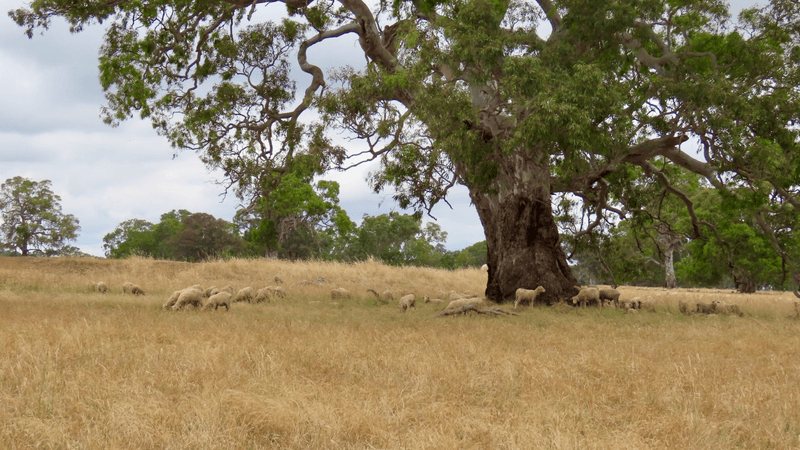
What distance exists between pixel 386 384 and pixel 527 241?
39.1 ft

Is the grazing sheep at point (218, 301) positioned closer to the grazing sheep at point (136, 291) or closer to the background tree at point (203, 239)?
the grazing sheep at point (136, 291)

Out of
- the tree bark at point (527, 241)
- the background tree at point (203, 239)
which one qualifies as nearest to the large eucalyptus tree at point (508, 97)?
the tree bark at point (527, 241)

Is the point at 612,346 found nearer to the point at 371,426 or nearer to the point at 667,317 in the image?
the point at 371,426

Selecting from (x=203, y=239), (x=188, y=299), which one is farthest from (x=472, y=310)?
(x=203, y=239)

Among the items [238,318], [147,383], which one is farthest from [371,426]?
[238,318]

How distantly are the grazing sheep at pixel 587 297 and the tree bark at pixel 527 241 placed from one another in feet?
1.96

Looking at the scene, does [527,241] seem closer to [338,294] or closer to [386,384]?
[338,294]

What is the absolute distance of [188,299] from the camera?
1366 cm

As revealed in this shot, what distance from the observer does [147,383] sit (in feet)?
19.6

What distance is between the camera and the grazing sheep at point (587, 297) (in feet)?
52.6

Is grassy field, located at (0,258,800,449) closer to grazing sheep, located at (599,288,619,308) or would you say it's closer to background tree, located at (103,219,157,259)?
grazing sheep, located at (599,288,619,308)

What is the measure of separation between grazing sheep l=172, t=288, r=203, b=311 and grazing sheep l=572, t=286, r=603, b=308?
35.7 feet

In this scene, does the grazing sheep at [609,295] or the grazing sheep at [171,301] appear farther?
the grazing sheep at [609,295]

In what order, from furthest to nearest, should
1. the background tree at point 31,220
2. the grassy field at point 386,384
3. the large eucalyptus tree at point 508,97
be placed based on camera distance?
the background tree at point 31,220 → the large eucalyptus tree at point 508,97 → the grassy field at point 386,384
